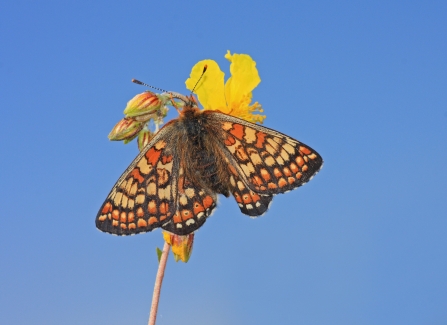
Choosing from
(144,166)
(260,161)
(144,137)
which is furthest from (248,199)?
(144,137)

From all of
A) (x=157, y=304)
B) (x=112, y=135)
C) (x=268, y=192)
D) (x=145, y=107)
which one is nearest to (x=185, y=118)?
(x=145, y=107)

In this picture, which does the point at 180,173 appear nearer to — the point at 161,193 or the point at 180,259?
the point at 161,193

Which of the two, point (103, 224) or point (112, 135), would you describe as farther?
point (112, 135)

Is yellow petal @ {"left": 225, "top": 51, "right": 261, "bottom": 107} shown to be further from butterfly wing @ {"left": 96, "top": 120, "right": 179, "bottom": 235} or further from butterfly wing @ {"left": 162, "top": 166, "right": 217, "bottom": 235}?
butterfly wing @ {"left": 162, "top": 166, "right": 217, "bottom": 235}

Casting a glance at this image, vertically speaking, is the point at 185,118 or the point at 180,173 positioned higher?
the point at 185,118

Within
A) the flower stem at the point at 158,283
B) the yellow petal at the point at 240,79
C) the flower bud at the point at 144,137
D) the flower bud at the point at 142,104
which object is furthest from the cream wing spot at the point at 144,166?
the yellow petal at the point at 240,79

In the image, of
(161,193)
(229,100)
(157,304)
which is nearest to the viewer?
(157,304)

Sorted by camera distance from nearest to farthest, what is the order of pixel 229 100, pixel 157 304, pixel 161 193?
1. pixel 157 304
2. pixel 161 193
3. pixel 229 100

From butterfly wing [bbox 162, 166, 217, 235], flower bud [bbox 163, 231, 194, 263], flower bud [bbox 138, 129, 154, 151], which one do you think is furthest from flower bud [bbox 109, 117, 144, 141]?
flower bud [bbox 163, 231, 194, 263]
